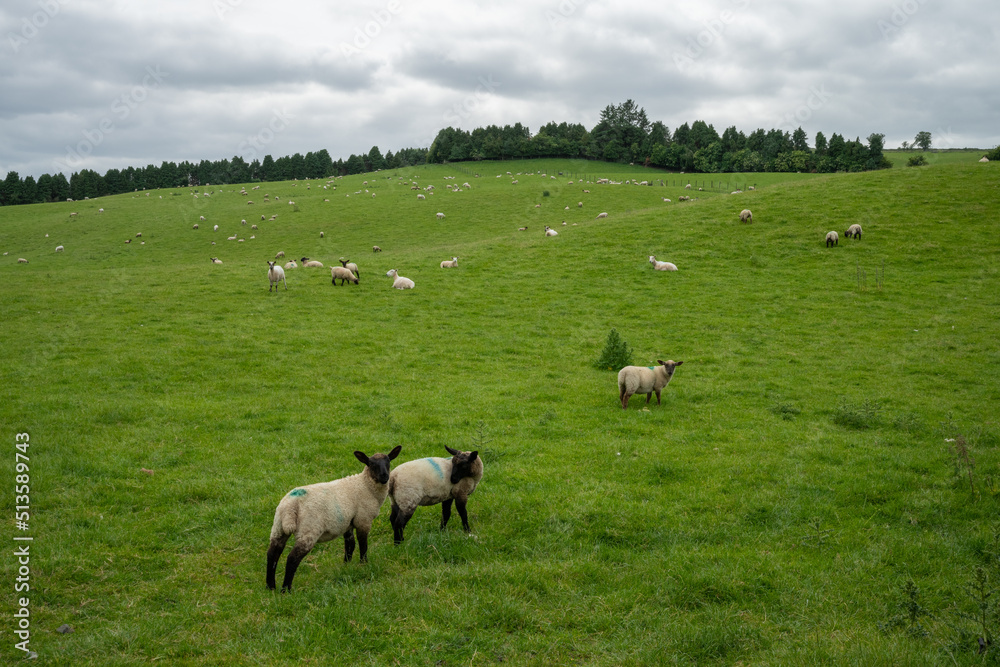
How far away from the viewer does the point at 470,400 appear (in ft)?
51.3

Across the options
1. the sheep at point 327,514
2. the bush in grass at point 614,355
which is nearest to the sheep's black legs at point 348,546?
the sheep at point 327,514

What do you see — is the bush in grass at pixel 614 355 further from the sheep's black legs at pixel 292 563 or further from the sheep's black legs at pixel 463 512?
the sheep's black legs at pixel 292 563

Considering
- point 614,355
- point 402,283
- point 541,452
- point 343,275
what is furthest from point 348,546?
point 343,275

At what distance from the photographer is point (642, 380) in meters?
15.3

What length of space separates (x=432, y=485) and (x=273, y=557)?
8.30 feet

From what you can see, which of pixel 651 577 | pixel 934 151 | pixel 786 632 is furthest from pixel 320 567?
pixel 934 151

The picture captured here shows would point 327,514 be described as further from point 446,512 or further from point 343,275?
point 343,275

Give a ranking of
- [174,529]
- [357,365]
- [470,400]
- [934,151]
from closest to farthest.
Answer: [174,529], [470,400], [357,365], [934,151]

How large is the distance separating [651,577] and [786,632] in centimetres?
176

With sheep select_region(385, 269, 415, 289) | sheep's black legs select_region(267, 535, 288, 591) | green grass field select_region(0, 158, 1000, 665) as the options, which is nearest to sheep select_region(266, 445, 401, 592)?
sheep's black legs select_region(267, 535, 288, 591)

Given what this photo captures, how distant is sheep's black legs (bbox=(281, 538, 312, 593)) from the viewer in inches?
286

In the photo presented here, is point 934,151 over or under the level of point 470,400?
over

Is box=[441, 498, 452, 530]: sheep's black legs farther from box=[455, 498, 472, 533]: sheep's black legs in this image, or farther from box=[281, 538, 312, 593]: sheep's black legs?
box=[281, 538, 312, 593]: sheep's black legs

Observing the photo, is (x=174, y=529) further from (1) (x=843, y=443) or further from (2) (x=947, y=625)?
(1) (x=843, y=443)
